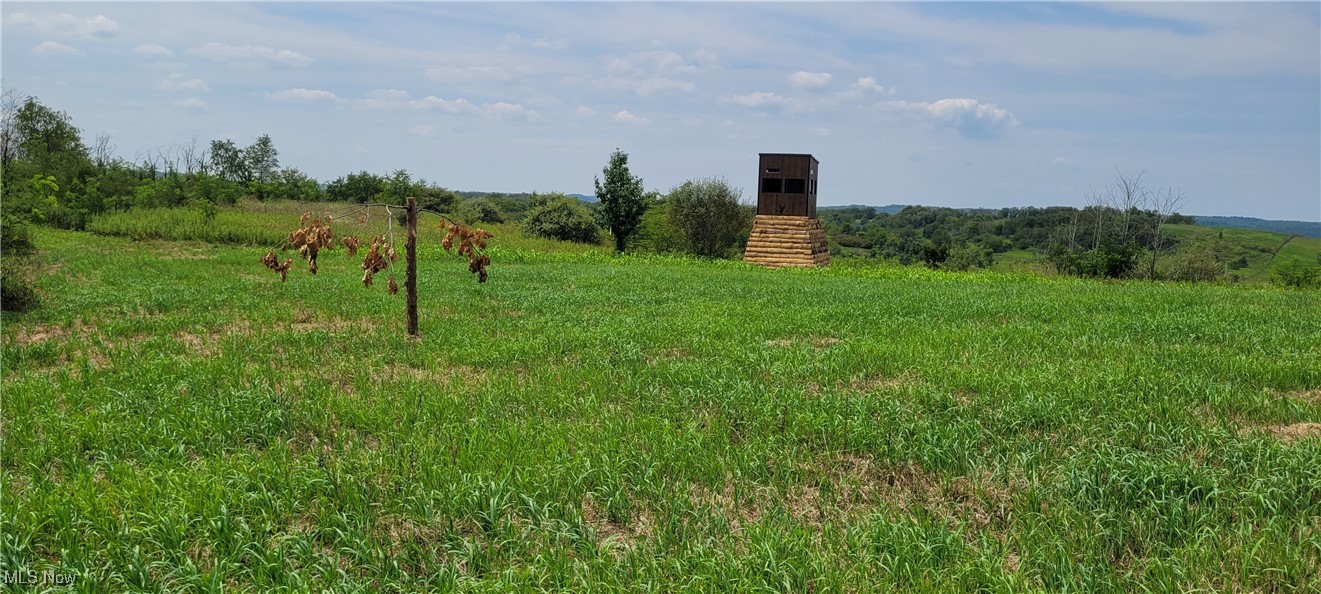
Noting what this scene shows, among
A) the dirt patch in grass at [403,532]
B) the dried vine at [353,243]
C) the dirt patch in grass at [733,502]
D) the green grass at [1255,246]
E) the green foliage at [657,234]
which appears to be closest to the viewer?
the dirt patch in grass at [403,532]

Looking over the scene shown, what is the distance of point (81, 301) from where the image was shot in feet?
43.5

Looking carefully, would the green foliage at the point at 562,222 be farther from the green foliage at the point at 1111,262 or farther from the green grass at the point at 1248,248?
the green grass at the point at 1248,248

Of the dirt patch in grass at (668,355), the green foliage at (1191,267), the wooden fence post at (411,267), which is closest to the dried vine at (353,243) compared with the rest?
the wooden fence post at (411,267)

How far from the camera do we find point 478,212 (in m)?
69.6

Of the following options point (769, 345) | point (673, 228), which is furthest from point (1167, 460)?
point (673, 228)

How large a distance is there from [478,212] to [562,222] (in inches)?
826

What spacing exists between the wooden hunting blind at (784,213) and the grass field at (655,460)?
96.7ft

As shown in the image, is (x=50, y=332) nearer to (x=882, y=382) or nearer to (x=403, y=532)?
(x=403, y=532)

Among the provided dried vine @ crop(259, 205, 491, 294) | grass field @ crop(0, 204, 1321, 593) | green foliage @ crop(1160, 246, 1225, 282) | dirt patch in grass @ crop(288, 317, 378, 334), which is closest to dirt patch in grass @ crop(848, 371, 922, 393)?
grass field @ crop(0, 204, 1321, 593)

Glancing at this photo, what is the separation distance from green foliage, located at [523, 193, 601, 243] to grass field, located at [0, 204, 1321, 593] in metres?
40.8

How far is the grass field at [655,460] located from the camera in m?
3.94

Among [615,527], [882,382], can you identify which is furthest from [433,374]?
[882,382]

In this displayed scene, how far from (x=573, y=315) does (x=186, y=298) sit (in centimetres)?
804

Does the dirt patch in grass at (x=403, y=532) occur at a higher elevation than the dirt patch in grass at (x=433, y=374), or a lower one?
lower
